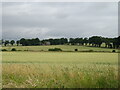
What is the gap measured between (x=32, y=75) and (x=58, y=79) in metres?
1.30

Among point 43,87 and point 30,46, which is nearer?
point 43,87

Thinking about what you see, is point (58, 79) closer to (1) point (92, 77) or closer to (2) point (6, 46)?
(1) point (92, 77)

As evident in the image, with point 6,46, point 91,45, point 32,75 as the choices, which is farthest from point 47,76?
point 91,45

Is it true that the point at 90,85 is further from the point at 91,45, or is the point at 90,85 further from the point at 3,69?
the point at 91,45

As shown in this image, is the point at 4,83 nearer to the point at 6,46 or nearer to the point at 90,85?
the point at 90,85

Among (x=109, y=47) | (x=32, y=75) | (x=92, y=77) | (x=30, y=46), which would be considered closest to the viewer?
(x=92, y=77)

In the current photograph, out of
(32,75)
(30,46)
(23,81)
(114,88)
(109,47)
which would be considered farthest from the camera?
(109,47)

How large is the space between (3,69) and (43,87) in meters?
3.84

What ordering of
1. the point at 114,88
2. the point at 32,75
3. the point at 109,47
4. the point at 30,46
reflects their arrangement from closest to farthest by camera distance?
the point at 114,88, the point at 32,75, the point at 30,46, the point at 109,47

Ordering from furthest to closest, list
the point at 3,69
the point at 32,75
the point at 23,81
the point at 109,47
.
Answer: the point at 109,47 < the point at 3,69 < the point at 32,75 < the point at 23,81

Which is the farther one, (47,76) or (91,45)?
(91,45)

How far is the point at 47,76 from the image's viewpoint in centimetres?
922

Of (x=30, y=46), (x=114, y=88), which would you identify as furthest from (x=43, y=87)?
(x=30, y=46)

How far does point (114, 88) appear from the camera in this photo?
7535 mm
